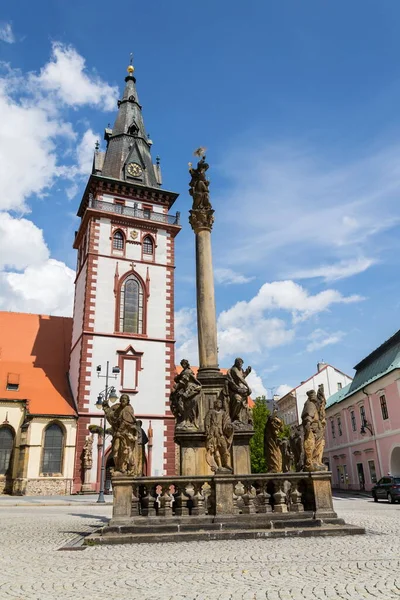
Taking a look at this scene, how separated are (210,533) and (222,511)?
2.08 ft

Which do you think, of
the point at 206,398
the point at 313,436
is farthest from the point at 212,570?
the point at 206,398

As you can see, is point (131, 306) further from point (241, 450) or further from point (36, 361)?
point (241, 450)

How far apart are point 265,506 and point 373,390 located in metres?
24.7

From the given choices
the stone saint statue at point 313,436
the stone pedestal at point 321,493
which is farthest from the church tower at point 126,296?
the stone pedestal at point 321,493

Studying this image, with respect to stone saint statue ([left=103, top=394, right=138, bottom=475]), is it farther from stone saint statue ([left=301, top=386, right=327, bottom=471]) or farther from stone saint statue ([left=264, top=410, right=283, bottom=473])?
stone saint statue ([left=264, top=410, right=283, bottom=473])

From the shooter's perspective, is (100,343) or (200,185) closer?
(200,185)

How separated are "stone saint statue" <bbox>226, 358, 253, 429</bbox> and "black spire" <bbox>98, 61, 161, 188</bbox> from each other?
27.8 metres

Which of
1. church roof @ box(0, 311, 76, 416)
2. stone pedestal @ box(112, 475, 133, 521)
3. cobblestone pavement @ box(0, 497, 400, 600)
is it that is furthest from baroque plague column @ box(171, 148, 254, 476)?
church roof @ box(0, 311, 76, 416)

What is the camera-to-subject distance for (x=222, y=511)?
9.38m

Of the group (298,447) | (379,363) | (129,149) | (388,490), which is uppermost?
(129,149)

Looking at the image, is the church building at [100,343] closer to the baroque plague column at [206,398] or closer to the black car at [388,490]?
the black car at [388,490]

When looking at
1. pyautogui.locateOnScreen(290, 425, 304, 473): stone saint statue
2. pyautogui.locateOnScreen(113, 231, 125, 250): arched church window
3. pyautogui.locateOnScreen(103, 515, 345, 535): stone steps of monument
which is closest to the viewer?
pyautogui.locateOnScreen(103, 515, 345, 535): stone steps of monument

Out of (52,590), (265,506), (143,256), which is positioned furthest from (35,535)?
(143,256)

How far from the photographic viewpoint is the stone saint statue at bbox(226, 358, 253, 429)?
12.2 meters
